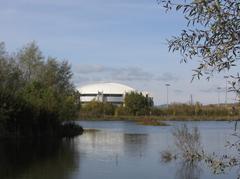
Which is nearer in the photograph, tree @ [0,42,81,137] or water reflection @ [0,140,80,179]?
water reflection @ [0,140,80,179]

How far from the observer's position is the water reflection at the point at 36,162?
2744cm

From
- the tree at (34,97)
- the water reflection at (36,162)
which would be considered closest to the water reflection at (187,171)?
the water reflection at (36,162)

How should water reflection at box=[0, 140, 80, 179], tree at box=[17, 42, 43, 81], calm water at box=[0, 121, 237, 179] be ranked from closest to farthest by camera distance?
calm water at box=[0, 121, 237, 179]
water reflection at box=[0, 140, 80, 179]
tree at box=[17, 42, 43, 81]

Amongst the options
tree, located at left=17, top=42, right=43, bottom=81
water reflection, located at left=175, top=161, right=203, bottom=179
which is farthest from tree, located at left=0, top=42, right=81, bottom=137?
water reflection, located at left=175, top=161, right=203, bottom=179

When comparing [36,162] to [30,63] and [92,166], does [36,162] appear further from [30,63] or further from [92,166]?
[30,63]

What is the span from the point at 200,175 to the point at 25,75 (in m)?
51.3

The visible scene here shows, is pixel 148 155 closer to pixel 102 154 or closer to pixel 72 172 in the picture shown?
pixel 102 154

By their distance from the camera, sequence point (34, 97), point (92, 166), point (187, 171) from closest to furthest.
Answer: point (187, 171), point (92, 166), point (34, 97)

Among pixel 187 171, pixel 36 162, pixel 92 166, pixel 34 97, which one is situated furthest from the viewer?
pixel 34 97

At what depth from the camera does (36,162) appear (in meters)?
33.4

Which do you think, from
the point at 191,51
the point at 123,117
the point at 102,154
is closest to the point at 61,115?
the point at 102,154

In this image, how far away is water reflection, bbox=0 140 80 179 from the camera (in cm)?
2744

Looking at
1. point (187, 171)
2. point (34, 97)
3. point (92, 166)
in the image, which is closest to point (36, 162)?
point (92, 166)

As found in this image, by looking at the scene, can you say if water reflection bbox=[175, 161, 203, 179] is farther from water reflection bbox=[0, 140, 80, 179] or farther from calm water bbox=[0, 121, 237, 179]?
water reflection bbox=[0, 140, 80, 179]
